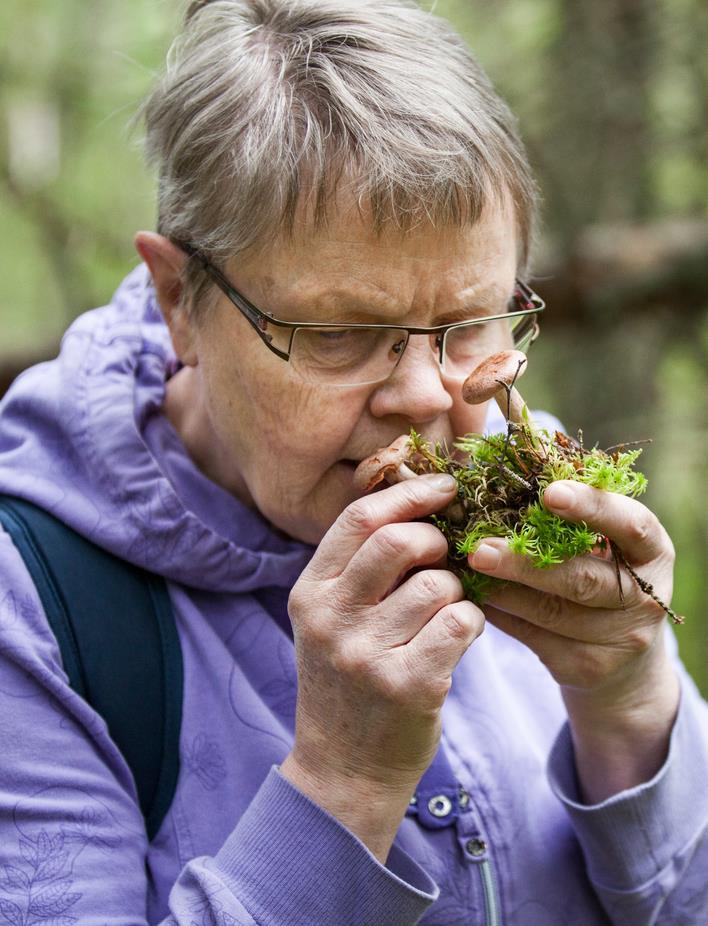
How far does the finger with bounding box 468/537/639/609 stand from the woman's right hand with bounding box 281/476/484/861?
0.36 ft

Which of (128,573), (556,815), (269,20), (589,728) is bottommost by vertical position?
(556,815)

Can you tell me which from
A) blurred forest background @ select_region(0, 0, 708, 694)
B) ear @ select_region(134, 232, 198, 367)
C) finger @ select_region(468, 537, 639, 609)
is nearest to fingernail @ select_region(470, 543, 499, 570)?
finger @ select_region(468, 537, 639, 609)

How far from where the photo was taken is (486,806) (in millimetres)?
2123

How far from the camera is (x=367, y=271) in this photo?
1901 millimetres

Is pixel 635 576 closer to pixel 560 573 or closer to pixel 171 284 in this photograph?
pixel 560 573

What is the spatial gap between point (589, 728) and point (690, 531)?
4.22 m

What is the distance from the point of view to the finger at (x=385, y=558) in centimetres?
170

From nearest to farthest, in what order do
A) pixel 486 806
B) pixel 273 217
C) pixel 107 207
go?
pixel 273 217
pixel 486 806
pixel 107 207

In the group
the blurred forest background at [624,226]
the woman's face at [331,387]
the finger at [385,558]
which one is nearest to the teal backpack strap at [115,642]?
the woman's face at [331,387]

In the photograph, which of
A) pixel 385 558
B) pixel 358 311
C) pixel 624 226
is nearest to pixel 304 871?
pixel 385 558

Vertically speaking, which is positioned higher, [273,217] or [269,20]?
[269,20]

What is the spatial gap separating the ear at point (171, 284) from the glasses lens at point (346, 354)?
1.13ft

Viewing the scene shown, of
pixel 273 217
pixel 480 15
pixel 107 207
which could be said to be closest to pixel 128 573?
pixel 273 217

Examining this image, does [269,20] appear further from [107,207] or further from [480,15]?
[107,207]
